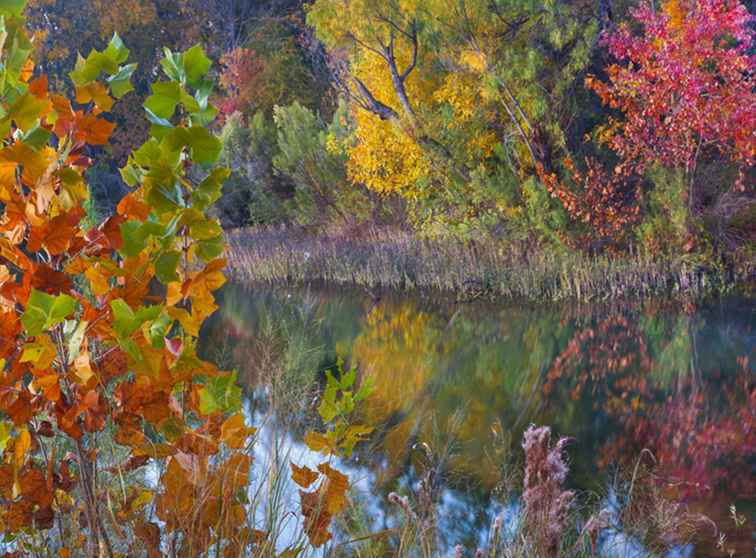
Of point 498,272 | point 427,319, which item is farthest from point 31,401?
point 498,272

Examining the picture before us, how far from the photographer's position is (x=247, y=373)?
7.62 meters

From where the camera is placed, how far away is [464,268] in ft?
42.8

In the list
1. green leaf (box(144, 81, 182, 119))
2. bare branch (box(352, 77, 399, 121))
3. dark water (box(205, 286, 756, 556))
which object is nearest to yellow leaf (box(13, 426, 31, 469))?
green leaf (box(144, 81, 182, 119))

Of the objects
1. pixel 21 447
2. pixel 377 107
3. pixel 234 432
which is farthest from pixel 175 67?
pixel 377 107

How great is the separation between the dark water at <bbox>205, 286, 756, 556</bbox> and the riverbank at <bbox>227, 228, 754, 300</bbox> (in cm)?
46

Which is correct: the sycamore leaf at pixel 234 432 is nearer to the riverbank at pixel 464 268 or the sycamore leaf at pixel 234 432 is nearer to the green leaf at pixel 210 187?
the green leaf at pixel 210 187

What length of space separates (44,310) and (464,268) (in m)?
11.8

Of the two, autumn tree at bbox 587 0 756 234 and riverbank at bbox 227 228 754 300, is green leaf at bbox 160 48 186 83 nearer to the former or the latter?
riverbank at bbox 227 228 754 300

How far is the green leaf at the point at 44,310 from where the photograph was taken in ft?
4.59

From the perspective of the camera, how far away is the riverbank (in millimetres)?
11820

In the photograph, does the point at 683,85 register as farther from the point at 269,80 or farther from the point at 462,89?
the point at 269,80

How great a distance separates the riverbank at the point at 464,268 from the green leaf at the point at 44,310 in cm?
1090

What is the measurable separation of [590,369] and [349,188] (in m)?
8.96

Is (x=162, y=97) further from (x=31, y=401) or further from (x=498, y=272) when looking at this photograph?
(x=498, y=272)
